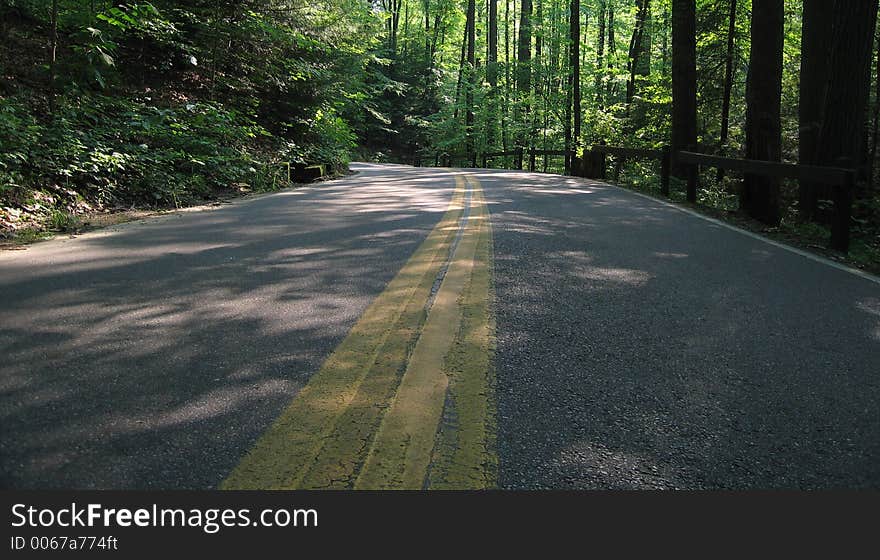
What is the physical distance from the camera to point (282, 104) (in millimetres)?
17906

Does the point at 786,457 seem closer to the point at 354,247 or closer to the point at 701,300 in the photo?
the point at 701,300

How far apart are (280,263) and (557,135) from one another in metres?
33.9

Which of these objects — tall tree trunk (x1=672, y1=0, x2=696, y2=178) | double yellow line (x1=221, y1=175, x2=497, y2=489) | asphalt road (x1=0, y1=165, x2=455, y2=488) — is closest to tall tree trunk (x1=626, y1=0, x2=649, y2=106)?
tall tree trunk (x1=672, y1=0, x2=696, y2=178)

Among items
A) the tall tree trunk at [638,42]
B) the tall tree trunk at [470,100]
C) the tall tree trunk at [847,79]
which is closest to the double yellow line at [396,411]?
the tall tree trunk at [847,79]

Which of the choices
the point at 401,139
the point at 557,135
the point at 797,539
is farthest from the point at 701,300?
the point at 401,139

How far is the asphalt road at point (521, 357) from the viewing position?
237cm

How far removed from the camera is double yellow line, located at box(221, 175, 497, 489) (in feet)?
7.35

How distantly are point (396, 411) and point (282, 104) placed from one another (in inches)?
650

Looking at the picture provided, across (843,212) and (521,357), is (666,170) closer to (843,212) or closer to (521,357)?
(843,212)

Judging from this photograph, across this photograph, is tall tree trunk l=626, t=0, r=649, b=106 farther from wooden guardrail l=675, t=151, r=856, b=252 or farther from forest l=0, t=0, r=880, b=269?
wooden guardrail l=675, t=151, r=856, b=252

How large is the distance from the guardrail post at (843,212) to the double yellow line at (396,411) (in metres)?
4.87

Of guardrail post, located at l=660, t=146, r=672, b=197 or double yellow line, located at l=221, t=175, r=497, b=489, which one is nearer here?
double yellow line, located at l=221, t=175, r=497, b=489

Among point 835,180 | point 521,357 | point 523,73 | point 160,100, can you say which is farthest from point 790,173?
point 523,73

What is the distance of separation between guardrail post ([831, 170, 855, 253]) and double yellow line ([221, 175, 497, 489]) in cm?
487
